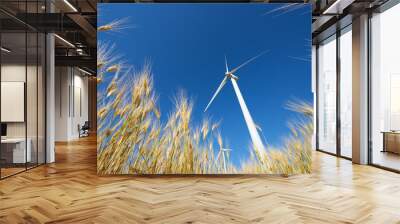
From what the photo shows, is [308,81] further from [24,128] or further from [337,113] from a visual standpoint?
[24,128]

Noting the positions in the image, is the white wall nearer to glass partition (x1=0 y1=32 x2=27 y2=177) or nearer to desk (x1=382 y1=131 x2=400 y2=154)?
glass partition (x1=0 y1=32 x2=27 y2=177)

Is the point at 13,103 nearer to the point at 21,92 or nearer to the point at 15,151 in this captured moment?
the point at 21,92

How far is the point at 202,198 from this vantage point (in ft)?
14.4

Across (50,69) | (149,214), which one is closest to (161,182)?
(149,214)

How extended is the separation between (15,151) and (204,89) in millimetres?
3460

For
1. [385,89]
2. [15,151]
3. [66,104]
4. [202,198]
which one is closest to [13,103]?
[15,151]

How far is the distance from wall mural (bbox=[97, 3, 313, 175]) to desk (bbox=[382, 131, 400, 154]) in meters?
1.82

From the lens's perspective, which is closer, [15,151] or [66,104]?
[15,151]

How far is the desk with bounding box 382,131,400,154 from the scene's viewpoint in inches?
248

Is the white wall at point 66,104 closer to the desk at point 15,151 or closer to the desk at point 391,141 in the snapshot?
the desk at point 15,151

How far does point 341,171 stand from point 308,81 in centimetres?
185

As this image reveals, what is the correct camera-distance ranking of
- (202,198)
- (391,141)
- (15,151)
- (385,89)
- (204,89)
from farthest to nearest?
(385,89) < (391,141) < (15,151) < (204,89) < (202,198)

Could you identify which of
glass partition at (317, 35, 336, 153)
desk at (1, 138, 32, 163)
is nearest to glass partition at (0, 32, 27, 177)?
desk at (1, 138, 32, 163)

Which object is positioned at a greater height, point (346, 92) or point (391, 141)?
point (346, 92)
